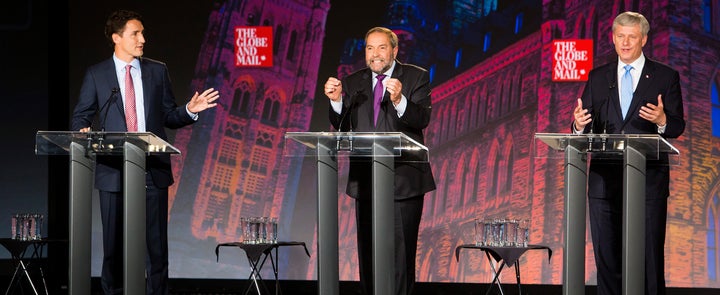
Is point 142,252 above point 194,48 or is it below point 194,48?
below

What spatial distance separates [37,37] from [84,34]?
0.41 metres

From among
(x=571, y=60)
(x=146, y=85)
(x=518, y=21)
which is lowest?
(x=146, y=85)

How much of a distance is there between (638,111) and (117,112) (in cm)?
255

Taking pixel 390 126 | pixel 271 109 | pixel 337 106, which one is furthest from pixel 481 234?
pixel 271 109

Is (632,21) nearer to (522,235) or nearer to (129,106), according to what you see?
(522,235)

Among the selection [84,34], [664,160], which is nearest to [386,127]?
[664,160]

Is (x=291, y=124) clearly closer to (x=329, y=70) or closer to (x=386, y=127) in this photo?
(x=329, y=70)

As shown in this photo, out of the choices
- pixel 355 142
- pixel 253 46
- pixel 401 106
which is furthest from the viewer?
pixel 253 46

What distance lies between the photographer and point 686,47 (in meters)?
7.82

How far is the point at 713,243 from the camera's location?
7801 mm

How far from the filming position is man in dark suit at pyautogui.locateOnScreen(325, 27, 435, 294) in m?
4.46

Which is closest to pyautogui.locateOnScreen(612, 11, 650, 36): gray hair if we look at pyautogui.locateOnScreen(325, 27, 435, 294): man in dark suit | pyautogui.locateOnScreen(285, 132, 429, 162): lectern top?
pyautogui.locateOnScreen(325, 27, 435, 294): man in dark suit

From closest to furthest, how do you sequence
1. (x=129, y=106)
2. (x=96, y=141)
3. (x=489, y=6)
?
(x=96, y=141) < (x=129, y=106) < (x=489, y=6)

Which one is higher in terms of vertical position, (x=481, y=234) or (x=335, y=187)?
(x=335, y=187)
